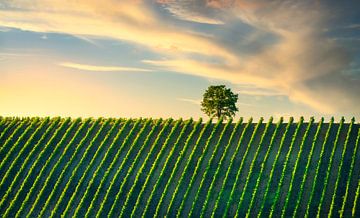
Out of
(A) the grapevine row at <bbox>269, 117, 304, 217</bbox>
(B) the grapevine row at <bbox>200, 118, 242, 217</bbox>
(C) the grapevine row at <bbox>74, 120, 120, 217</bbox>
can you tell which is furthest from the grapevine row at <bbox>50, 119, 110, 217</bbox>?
(A) the grapevine row at <bbox>269, 117, 304, 217</bbox>

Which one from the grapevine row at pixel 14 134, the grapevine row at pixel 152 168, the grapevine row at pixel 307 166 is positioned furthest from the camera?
the grapevine row at pixel 14 134

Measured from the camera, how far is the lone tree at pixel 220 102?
6494cm

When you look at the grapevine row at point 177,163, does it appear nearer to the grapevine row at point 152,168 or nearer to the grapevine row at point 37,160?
the grapevine row at point 152,168

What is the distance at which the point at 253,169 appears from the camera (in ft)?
122

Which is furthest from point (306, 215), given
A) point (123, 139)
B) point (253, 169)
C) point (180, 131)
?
point (123, 139)

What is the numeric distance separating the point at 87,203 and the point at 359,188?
19.9 m

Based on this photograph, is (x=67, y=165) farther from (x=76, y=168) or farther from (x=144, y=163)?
(x=144, y=163)

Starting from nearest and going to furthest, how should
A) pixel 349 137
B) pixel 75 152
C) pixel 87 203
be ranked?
pixel 87 203
pixel 349 137
pixel 75 152

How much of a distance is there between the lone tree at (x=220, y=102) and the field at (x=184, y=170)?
1959 centimetres

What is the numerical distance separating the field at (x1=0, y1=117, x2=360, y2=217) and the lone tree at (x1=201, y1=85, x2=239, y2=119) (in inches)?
771


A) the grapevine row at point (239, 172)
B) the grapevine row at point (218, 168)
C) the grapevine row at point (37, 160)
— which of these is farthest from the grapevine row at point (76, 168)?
the grapevine row at point (239, 172)

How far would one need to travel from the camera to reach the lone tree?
213 feet

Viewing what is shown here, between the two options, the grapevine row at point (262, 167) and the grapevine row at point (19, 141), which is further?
the grapevine row at point (19, 141)

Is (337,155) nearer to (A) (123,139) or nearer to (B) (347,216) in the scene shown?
(B) (347,216)
